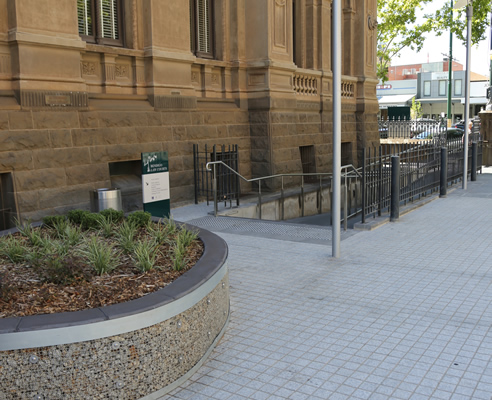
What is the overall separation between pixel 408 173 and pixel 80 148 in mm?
7704

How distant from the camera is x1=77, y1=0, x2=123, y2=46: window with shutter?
11.7m

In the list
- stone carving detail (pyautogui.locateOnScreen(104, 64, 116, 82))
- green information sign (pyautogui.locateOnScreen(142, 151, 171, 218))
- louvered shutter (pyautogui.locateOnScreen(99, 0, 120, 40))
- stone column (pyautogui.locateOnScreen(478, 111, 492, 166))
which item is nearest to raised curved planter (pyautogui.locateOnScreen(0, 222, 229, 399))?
green information sign (pyautogui.locateOnScreen(142, 151, 171, 218))

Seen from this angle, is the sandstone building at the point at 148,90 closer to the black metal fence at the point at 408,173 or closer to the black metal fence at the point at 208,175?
the black metal fence at the point at 208,175

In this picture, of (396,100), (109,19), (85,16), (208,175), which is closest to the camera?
(85,16)

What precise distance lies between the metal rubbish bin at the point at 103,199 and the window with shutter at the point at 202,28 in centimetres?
602

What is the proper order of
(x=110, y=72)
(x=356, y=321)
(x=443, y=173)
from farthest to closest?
(x=443, y=173) → (x=110, y=72) → (x=356, y=321)

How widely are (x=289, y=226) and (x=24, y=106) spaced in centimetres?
551

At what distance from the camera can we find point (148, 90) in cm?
1260

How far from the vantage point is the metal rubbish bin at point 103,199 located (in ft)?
33.0

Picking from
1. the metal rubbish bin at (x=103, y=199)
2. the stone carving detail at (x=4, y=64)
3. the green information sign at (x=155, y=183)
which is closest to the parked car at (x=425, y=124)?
the green information sign at (x=155, y=183)

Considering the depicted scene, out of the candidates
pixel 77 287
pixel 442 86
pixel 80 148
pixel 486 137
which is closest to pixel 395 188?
pixel 80 148

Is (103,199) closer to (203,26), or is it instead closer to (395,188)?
(395,188)

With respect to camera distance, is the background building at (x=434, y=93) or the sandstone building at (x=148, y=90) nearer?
the sandstone building at (x=148, y=90)

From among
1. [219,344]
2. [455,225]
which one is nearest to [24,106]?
[219,344]
